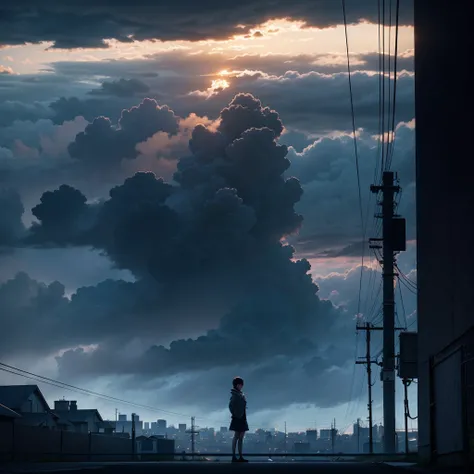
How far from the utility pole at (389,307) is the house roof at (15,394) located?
2285 inches

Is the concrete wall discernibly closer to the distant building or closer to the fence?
the fence

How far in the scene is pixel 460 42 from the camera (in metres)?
15.9

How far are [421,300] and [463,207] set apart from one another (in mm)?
5318

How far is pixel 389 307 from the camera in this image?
5712cm

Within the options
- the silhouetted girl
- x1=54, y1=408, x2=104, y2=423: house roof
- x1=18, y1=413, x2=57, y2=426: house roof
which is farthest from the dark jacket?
x1=54, y1=408, x2=104, y2=423: house roof

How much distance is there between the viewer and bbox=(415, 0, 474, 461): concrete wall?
50.9ft

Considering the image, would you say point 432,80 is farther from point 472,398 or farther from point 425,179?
point 472,398

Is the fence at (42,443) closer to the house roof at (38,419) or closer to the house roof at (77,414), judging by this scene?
the house roof at (38,419)

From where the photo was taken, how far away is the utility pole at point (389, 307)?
184 feet

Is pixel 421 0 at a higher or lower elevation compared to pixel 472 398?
higher

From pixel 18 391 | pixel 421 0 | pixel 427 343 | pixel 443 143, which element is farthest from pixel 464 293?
pixel 18 391

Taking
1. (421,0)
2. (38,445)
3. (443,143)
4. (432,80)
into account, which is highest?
(421,0)

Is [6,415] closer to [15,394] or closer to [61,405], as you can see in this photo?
[15,394]

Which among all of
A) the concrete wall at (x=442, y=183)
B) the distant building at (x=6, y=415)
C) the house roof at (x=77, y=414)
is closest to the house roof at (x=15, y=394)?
the house roof at (x=77, y=414)
